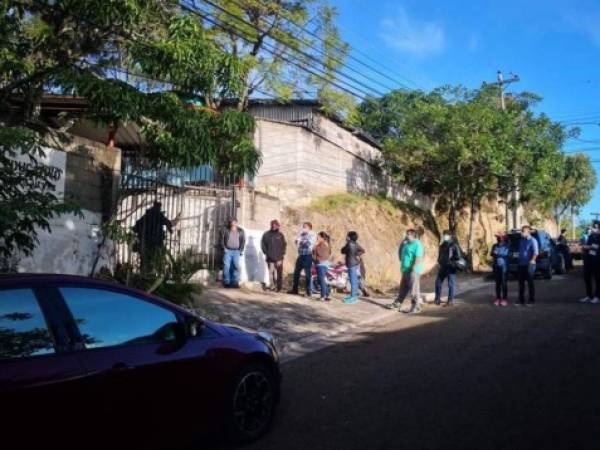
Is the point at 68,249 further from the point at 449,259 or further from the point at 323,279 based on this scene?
the point at 449,259

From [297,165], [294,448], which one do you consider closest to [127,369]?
[294,448]

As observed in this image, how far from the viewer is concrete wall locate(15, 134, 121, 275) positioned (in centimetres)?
980

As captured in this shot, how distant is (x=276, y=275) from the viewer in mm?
14711

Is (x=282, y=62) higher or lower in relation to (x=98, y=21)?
higher

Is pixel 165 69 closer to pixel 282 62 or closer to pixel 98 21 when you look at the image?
pixel 98 21

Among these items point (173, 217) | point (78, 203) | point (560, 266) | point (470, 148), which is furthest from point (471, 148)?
point (78, 203)

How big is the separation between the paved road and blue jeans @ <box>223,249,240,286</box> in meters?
4.09

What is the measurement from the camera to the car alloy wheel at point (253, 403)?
492 cm

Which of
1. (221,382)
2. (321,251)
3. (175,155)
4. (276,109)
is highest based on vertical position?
(276,109)

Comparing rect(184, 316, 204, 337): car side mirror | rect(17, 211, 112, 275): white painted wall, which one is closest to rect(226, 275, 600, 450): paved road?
rect(184, 316, 204, 337): car side mirror

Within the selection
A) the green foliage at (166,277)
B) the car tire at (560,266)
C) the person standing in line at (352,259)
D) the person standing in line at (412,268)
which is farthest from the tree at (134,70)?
the car tire at (560,266)

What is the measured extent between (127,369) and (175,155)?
5.36 meters

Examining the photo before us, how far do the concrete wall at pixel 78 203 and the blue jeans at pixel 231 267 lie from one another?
2.72 m

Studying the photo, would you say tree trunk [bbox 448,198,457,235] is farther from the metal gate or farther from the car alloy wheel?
the car alloy wheel
